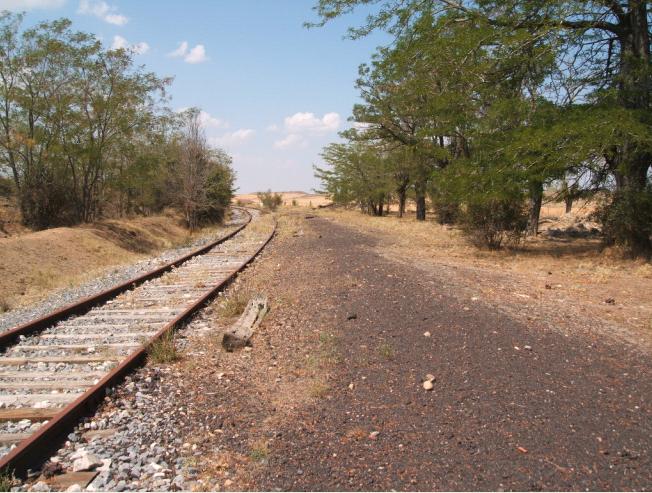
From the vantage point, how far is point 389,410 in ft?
14.5

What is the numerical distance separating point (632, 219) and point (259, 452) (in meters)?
11.6

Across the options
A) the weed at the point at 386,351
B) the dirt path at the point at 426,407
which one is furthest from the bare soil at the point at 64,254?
the weed at the point at 386,351

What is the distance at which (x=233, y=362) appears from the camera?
5859mm

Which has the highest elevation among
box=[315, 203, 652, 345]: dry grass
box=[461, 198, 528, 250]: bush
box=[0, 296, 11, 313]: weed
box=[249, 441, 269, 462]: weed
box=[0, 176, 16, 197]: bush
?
box=[0, 176, 16, 197]: bush

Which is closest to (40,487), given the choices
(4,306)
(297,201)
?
(4,306)

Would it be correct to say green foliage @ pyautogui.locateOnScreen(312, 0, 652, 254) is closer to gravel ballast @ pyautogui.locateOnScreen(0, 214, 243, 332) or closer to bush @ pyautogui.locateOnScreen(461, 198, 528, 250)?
bush @ pyautogui.locateOnScreen(461, 198, 528, 250)

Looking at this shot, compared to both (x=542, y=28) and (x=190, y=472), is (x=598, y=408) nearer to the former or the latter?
(x=190, y=472)

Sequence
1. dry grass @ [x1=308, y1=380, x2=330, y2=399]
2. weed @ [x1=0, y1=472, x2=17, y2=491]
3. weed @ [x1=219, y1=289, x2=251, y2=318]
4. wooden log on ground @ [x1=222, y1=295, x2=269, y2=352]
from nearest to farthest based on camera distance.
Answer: weed @ [x1=0, y1=472, x2=17, y2=491] → dry grass @ [x1=308, y1=380, x2=330, y2=399] → wooden log on ground @ [x1=222, y1=295, x2=269, y2=352] → weed @ [x1=219, y1=289, x2=251, y2=318]

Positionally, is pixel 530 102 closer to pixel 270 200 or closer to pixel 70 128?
pixel 70 128

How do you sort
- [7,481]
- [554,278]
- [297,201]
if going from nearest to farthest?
1. [7,481]
2. [554,278]
3. [297,201]

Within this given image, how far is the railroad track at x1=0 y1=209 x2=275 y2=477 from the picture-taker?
4043 millimetres

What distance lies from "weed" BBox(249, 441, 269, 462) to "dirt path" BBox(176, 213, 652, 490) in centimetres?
2

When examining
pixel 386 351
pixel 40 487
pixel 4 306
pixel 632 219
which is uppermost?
pixel 632 219

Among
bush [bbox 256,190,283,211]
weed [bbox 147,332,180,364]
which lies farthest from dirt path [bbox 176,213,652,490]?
bush [bbox 256,190,283,211]
